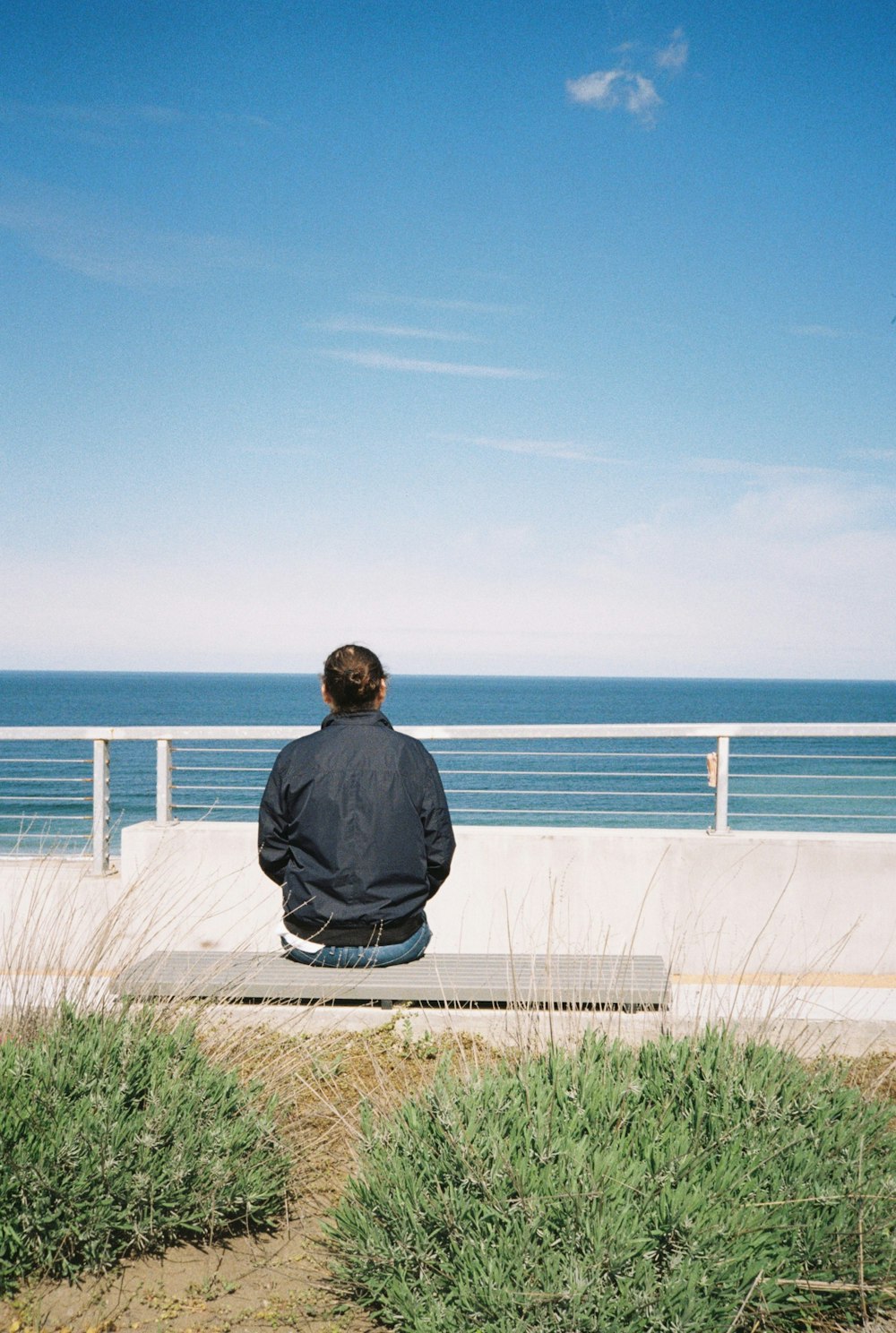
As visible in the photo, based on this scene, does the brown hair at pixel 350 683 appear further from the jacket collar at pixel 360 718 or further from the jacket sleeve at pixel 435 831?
the jacket sleeve at pixel 435 831

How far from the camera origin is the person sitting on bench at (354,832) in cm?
337

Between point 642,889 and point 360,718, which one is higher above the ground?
point 360,718

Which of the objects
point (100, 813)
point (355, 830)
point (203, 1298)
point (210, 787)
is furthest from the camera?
point (100, 813)

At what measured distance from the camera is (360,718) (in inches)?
138

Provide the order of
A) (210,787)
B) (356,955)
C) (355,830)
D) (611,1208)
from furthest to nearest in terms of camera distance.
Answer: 1. (210,787)
2. (356,955)
3. (355,830)
4. (611,1208)

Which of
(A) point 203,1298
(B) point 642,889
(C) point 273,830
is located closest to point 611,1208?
(A) point 203,1298

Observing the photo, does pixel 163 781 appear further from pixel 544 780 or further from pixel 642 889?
pixel 544 780

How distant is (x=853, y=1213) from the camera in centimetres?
205

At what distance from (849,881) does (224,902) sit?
3512 mm

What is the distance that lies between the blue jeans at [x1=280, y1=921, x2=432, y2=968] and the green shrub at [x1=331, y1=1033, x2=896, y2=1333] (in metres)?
1.05

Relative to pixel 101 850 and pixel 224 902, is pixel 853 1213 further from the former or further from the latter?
pixel 101 850

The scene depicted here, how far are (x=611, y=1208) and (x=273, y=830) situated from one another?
6.22ft

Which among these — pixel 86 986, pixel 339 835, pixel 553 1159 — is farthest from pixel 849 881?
pixel 86 986

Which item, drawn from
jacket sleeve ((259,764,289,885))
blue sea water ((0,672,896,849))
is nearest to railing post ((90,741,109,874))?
blue sea water ((0,672,896,849))
